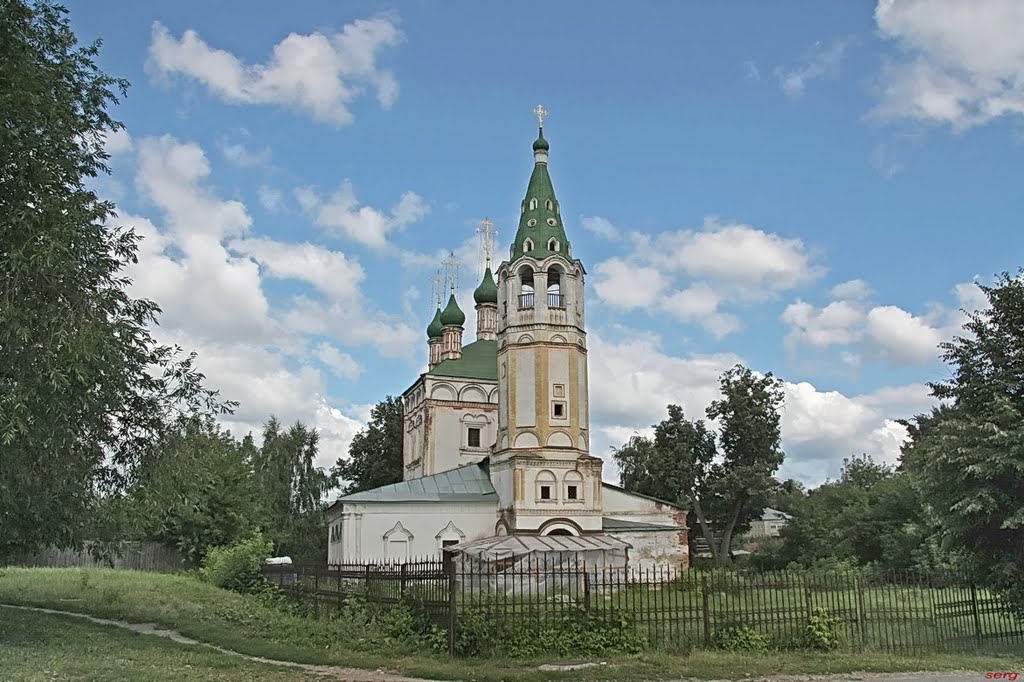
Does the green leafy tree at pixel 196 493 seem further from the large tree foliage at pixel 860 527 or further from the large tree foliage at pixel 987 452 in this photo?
the large tree foliage at pixel 860 527

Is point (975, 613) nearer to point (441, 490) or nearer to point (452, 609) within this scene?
point (452, 609)

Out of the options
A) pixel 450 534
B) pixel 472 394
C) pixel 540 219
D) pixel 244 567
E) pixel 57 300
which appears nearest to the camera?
pixel 57 300

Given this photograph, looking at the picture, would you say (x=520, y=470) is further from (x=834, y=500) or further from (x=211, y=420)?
(x=834, y=500)

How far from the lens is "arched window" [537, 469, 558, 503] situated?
31.1 metres

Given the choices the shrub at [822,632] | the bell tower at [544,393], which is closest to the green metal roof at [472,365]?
the bell tower at [544,393]

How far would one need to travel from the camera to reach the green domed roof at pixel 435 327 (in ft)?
151

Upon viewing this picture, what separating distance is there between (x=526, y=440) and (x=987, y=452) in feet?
61.7

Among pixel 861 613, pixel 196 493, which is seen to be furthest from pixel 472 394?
pixel 861 613

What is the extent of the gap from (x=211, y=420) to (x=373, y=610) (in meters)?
4.22

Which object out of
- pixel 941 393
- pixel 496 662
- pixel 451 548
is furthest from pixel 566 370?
pixel 496 662

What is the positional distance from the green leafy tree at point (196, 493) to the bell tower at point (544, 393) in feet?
32.7

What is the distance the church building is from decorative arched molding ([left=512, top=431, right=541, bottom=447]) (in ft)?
0.13

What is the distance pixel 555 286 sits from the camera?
3312 centimetres

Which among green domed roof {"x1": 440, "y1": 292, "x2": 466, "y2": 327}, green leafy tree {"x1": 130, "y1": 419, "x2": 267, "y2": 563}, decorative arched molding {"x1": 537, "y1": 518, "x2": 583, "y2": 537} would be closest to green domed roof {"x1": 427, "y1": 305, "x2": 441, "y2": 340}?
green domed roof {"x1": 440, "y1": 292, "x2": 466, "y2": 327}
